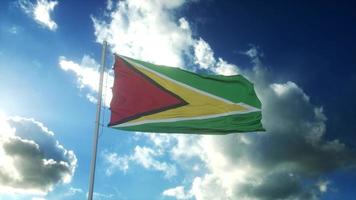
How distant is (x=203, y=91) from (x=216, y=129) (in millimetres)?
2316

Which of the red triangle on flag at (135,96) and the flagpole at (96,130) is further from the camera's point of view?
the red triangle on flag at (135,96)

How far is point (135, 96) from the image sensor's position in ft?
80.5

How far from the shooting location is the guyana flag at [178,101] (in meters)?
24.0

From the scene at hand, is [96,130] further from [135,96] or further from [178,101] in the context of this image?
[178,101]

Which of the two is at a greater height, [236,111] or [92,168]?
[236,111]

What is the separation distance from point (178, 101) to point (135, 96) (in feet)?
7.00

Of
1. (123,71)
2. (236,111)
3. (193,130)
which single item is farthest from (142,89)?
(236,111)

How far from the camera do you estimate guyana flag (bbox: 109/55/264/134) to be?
24031 mm

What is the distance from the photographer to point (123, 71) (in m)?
24.8

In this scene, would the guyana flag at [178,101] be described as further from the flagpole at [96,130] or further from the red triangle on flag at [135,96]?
the flagpole at [96,130]

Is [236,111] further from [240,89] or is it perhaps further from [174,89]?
[174,89]

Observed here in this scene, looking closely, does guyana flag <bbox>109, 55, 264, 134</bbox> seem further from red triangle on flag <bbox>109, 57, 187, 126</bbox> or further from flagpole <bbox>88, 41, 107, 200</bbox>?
flagpole <bbox>88, 41, 107, 200</bbox>

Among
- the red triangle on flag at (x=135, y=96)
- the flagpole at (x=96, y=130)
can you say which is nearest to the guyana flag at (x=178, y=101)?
the red triangle on flag at (x=135, y=96)

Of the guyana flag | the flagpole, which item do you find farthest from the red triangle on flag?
the flagpole
